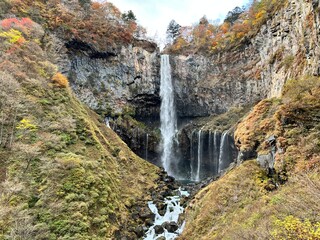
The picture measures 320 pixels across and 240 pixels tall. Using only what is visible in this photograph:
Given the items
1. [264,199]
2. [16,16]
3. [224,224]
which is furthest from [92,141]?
[16,16]

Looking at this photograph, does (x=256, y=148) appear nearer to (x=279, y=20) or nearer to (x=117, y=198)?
(x=117, y=198)

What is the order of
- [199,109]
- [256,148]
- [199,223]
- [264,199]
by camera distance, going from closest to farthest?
[264,199] < [199,223] < [256,148] < [199,109]

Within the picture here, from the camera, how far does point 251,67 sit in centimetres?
3550

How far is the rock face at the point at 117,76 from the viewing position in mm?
33438

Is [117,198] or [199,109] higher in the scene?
[199,109]

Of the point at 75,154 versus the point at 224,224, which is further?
the point at 75,154

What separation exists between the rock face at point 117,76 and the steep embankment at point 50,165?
8249mm

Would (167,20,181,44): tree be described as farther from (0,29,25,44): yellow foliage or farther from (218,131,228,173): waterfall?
(0,29,25,44): yellow foliage

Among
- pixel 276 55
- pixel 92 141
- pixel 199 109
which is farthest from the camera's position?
pixel 199 109

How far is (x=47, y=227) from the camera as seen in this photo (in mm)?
11742

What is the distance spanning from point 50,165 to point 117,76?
78.9ft

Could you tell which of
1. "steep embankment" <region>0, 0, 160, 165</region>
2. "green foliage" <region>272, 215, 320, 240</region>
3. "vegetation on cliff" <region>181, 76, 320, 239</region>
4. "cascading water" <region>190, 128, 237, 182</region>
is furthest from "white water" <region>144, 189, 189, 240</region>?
"steep embankment" <region>0, 0, 160, 165</region>

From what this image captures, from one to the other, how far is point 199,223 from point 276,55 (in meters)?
22.6

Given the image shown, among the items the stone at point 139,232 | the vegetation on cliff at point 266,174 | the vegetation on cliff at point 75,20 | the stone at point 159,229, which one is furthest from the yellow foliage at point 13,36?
the vegetation on cliff at point 266,174
